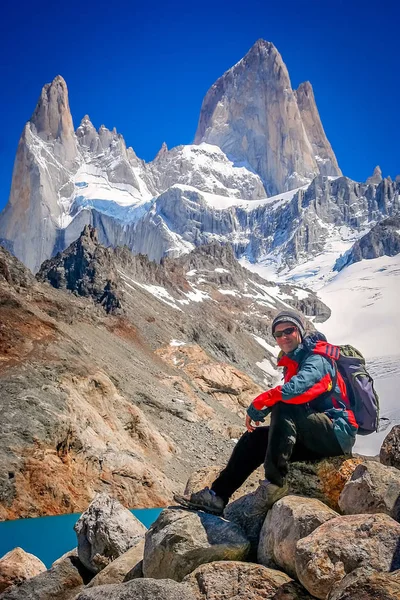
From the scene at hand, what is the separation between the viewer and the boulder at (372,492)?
4.96 meters

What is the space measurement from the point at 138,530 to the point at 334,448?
11.8 ft

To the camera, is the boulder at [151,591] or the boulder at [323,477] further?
the boulder at [323,477]

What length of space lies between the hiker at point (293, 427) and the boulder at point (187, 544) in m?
0.33

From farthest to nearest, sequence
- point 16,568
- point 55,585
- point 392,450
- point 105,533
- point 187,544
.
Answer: point 16,568
point 105,533
point 55,585
point 392,450
point 187,544

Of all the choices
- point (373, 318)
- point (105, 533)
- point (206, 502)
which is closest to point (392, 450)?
point (206, 502)

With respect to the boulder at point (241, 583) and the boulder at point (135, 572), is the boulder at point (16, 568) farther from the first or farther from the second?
the boulder at point (241, 583)

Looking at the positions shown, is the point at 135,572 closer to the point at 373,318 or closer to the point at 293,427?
the point at 293,427

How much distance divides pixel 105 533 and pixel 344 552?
430cm

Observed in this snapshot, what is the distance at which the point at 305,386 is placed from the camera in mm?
5559

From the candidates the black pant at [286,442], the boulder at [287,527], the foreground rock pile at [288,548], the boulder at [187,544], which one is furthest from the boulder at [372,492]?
the boulder at [187,544]

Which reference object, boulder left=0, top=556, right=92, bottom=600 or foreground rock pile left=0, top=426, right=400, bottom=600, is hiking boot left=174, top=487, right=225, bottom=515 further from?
boulder left=0, top=556, right=92, bottom=600

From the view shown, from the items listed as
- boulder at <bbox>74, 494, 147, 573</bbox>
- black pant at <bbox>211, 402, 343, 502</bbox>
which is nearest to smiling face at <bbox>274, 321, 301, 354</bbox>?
black pant at <bbox>211, 402, 343, 502</bbox>

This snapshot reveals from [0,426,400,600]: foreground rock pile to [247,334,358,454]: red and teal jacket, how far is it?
0.45 meters

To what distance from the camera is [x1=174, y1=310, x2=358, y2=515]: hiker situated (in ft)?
18.4
